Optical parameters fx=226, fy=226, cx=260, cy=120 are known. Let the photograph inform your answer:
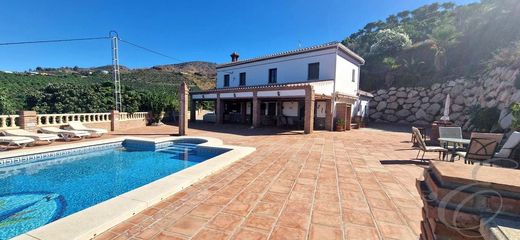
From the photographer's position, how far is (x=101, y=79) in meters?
36.8

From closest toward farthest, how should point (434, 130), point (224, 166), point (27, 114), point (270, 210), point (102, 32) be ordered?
point (270, 210) < point (224, 166) < point (434, 130) < point (27, 114) < point (102, 32)

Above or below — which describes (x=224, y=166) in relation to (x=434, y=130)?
below

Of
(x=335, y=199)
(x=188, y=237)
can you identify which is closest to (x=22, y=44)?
(x=188, y=237)

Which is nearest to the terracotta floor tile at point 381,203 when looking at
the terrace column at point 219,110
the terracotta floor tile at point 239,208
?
the terracotta floor tile at point 239,208

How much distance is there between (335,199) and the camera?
148 inches

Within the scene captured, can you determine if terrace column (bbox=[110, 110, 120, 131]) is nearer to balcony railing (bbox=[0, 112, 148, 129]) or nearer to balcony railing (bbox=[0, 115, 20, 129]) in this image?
balcony railing (bbox=[0, 112, 148, 129])

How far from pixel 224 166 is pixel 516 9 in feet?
83.1

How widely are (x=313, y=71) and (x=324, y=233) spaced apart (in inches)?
592

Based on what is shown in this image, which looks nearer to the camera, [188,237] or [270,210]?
[188,237]

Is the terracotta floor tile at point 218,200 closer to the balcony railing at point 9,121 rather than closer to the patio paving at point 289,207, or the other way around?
the patio paving at point 289,207

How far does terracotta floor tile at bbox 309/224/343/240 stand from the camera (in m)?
2.66

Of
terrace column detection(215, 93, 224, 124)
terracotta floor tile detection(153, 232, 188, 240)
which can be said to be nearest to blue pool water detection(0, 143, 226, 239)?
terracotta floor tile detection(153, 232, 188, 240)

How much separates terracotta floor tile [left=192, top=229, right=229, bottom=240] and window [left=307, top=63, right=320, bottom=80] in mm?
15046

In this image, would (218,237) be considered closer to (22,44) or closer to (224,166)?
(224,166)
